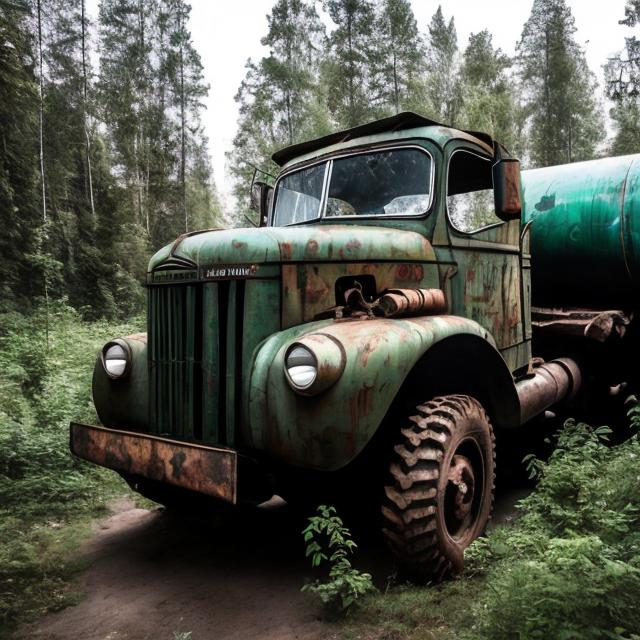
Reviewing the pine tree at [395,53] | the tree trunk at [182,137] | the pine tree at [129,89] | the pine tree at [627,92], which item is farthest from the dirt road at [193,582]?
the tree trunk at [182,137]

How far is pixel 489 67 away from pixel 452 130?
25255mm

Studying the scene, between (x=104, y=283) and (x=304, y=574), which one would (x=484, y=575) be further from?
(x=104, y=283)

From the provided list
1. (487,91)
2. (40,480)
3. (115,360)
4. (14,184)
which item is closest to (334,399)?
(115,360)

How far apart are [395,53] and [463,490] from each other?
71.0 ft

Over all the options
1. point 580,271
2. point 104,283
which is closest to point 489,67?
point 104,283

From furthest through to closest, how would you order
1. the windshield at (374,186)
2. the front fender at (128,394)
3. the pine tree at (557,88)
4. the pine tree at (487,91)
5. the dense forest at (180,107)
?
1. the pine tree at (557,88)
2. the pine tree at (487,91)
3. the dense forest at (180,107)
4. the windshield at (374,186)
5. the front fender at (128,394)

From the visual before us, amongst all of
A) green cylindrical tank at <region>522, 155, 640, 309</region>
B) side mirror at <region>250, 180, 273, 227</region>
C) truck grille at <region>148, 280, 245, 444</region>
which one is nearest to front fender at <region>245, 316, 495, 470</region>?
truck grille at <region>148, 280, 245, 444</region>

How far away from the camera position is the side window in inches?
154

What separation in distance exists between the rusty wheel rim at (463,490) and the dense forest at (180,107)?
1033 centimetres

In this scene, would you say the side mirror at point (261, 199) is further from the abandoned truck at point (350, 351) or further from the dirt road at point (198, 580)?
the dirt road at point (198, 580)

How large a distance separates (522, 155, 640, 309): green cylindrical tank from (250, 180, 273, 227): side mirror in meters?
2.62

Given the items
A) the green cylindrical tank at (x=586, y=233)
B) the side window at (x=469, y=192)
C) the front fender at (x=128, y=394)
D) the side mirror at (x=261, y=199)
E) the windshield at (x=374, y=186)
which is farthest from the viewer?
the green cylindrical tank at (x=586, y=233)

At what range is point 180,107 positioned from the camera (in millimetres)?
25859

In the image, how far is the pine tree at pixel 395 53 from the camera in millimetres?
21484
